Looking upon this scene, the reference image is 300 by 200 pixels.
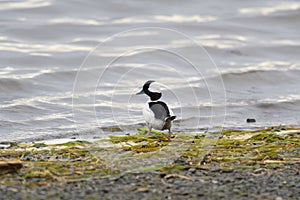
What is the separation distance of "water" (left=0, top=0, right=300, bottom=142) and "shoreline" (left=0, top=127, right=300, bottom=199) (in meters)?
1.96

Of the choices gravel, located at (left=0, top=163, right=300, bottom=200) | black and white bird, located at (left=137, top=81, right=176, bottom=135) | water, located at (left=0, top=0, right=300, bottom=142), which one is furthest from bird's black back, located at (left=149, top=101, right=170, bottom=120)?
gravel, located at (left=0, top=163, right=300, bottom=200)

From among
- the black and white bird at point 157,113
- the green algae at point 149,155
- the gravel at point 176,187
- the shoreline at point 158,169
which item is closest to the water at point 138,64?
the black and white bird at point 157,113

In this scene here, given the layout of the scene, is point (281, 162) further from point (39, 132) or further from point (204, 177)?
point (39, 132)

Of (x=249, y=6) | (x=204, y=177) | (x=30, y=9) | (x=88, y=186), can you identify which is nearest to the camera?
(x=88, y=186)

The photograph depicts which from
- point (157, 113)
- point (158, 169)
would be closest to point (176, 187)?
point (158, 169)

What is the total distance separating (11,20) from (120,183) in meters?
14.0

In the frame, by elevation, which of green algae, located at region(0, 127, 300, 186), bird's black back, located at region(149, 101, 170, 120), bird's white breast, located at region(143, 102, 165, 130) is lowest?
green algae, located at region(0, 127, 300, 186)

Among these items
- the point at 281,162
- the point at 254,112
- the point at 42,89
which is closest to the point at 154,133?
the point at 281,162

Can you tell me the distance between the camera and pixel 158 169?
5.77 meters

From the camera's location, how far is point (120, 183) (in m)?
5.30

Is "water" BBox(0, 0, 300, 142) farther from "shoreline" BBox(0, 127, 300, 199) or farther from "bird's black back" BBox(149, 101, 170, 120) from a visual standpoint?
"shoreline" BBox(0, 127, 300, 199)

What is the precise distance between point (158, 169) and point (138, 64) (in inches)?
360

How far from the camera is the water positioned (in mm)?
10531

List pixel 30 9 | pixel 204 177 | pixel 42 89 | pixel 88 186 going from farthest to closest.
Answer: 1. pixel 30 9
2. pixel 42 89
3. pixel 204 177
4. pixel 88 186
